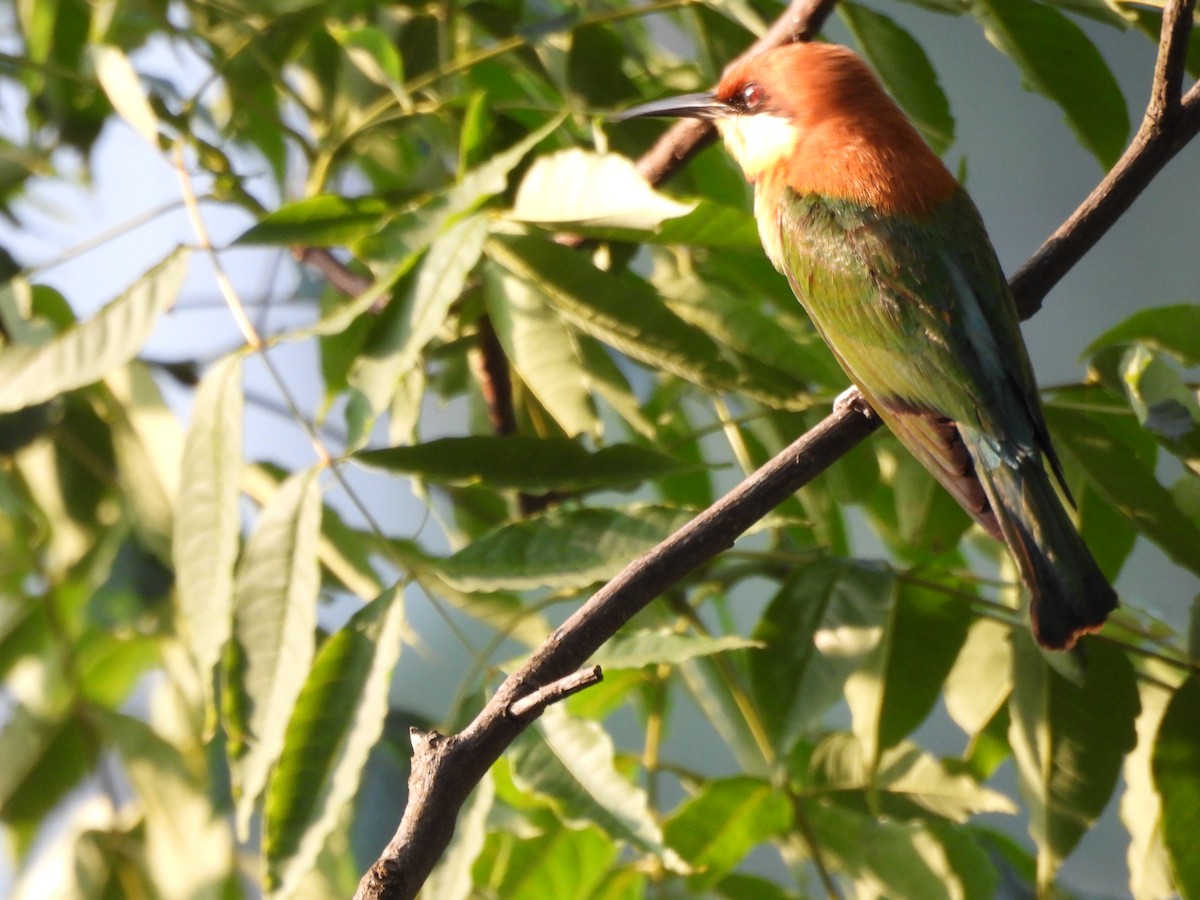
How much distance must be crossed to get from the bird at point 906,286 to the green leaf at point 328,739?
1.03 ft

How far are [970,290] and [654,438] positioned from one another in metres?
0.22

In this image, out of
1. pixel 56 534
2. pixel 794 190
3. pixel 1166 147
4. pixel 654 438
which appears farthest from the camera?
pixel 56 534

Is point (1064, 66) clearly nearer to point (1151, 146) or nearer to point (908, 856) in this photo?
point (1151, 146)

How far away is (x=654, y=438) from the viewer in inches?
30.2

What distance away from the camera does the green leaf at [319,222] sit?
30.3 inches

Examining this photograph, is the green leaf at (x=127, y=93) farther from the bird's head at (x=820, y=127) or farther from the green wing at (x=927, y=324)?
the green wing at (x=927, y=324)

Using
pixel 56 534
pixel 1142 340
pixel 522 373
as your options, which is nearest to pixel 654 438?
pixel 522 373

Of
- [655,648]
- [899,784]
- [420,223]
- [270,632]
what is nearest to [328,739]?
[270,632]

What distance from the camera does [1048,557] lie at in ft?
2.25

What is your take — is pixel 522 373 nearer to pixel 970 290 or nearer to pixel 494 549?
pixel 494 549

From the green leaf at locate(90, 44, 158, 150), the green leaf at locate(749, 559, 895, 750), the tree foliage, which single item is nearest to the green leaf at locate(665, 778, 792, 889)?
the tree foliage

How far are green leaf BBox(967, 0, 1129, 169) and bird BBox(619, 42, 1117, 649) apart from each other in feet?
0.34

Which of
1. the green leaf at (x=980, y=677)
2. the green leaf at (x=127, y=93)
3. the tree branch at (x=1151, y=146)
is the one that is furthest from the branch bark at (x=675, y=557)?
the green leaf at (x=127, y=93)

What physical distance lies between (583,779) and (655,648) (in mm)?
89
